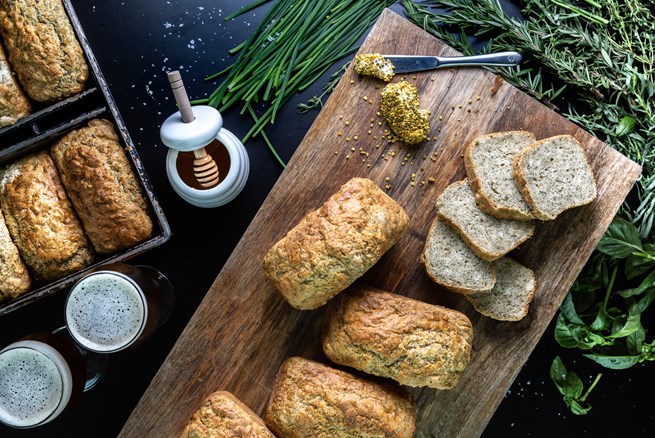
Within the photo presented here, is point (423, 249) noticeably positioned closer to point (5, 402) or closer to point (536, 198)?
point (536, 198)

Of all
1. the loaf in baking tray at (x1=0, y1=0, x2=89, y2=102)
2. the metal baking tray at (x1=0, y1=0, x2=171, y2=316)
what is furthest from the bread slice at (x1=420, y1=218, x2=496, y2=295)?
the loaf in baking tray at (x1=0, y1=0, x2=89, y2=102)

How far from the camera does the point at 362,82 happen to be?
2.99 m

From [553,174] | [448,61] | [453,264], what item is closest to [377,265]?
[453,264]

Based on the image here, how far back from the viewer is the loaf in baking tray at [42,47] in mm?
2793

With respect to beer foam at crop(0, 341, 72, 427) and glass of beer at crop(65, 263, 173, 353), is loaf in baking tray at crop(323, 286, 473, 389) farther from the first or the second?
beer foam at crop(0, 341, 72, 427)

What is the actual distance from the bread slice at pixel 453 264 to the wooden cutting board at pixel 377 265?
112mm

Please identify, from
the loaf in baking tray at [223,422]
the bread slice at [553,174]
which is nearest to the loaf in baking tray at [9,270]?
the loaf in baking tray at [223,422]

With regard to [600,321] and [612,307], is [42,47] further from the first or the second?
[612,307]

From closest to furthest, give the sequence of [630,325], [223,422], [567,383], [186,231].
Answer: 1. [223,422]
2. [630,325]
3. [567,383]
4. [186,231]

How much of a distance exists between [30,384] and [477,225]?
2.26m

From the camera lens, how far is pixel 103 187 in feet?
9.12

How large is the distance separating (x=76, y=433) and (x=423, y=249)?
7.14ft

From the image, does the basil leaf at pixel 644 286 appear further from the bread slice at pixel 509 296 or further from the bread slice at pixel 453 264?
the bread slice at pixel 453 264

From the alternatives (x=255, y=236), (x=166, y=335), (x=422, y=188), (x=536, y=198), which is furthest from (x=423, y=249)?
(x=166, y=335)
